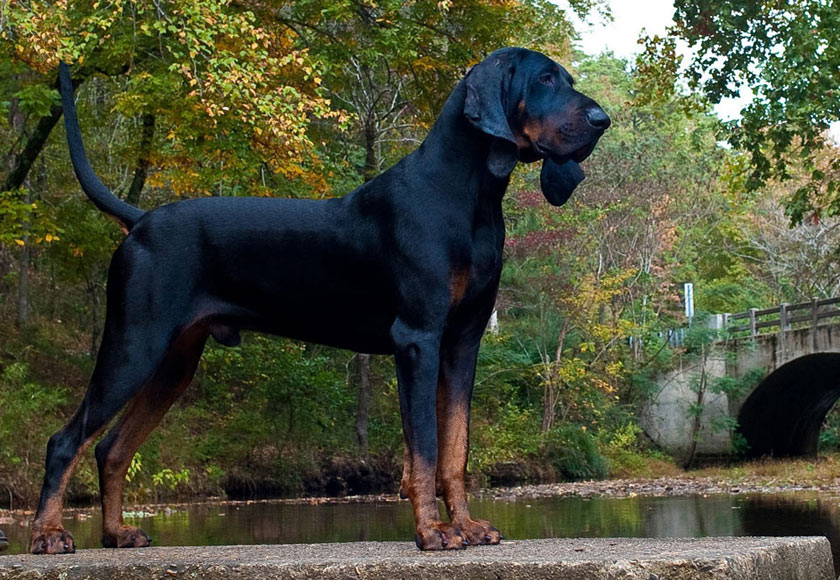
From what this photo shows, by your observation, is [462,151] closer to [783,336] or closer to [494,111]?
[494,111]

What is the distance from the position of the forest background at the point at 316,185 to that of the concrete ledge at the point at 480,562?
9.72 m

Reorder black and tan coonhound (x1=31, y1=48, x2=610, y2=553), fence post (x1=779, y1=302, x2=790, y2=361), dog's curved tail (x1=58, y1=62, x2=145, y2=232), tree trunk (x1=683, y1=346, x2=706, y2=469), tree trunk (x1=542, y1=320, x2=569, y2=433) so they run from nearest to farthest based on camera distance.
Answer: black and tan coonhound (x1=31, y1=48, x2=610, y2=553)
dog's curved tail (x1=58, y1=62, x2=145, y2=232)
tree trunk (x1=542, y1=320, x2=569, y2=433)
fence post (x1=779, y1=302, x2=790, y2=361)
tree trunk (x1=683, y1=346, x2=706, y2=469)

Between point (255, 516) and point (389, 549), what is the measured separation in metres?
10.4

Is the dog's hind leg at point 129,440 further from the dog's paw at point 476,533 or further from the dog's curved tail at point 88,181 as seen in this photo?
the dog's paw at point 476,533

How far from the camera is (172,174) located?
18891mm

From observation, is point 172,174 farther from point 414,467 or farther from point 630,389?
point 630,389

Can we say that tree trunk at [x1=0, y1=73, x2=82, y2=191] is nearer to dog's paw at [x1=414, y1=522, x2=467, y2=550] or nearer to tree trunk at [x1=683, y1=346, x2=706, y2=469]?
dog's paw at [x1=414, y1=522, x2=467, y2=550]

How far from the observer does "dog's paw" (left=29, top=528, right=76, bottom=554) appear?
16.3 ft

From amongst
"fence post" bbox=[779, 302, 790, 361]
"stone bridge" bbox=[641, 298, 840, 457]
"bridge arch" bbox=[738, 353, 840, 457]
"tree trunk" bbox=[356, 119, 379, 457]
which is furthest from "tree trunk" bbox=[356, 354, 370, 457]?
"bridge arch" bbox=[738, 353, 840, 457]

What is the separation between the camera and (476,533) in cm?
468

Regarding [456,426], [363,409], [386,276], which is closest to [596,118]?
[386,276]

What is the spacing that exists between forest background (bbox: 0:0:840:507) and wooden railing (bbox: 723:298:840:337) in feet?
14.4

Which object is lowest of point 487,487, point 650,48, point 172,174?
point 487,487

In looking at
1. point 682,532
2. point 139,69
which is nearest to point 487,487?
point 139,69
